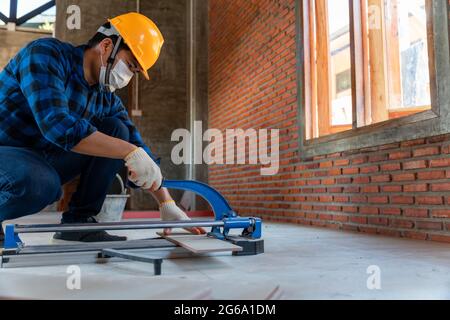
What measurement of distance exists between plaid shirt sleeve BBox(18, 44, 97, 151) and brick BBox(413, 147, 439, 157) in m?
2.19

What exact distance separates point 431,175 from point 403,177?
25 centimetres

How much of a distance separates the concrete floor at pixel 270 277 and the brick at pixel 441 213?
0.29 metres

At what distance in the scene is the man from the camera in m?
1.79

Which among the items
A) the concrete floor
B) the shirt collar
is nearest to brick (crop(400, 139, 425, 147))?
the concrete floor

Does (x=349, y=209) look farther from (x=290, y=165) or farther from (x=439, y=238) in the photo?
(x=290, y=165)

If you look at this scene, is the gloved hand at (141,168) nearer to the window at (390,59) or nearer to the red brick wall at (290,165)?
the red brick wall at (290,165)

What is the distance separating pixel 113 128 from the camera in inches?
93.2

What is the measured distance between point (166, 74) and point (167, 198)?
6601mm

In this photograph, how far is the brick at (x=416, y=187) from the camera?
9.25 ft

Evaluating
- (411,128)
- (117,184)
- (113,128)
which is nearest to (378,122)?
(411,128)

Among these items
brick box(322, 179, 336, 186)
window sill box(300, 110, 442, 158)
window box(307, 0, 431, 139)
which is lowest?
brick box(322, 179, 336, 186)

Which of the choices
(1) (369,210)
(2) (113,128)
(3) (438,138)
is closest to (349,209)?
(1) (369,210)

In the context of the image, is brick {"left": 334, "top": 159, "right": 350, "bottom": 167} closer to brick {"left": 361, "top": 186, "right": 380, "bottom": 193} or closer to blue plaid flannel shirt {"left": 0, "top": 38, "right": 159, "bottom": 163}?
brick {"left": 361, "top": 186, "right": 380, "bottom": 193}
